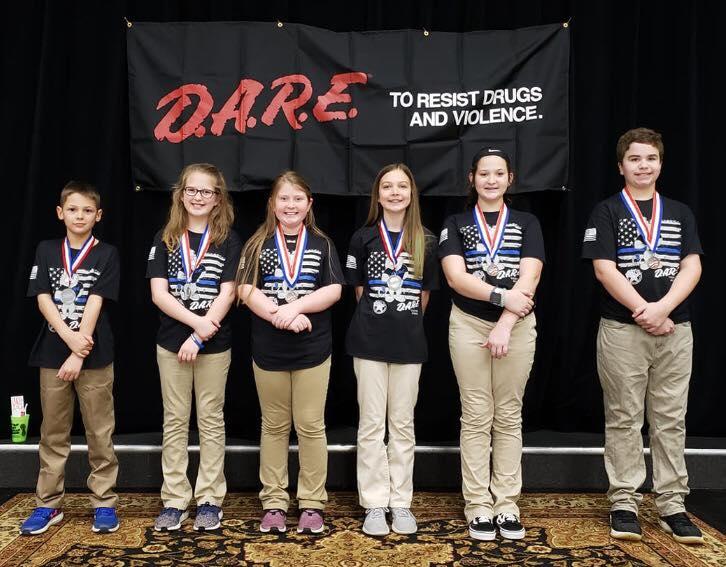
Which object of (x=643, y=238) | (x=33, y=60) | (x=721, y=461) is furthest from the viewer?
(x=33, y=60)

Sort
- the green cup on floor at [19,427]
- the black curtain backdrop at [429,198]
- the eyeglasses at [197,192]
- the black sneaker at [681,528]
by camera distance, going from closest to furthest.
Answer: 1. the black sneaker at [681,528]
2. the eyeglasses at [197,192]
3. the green cup on floor at [19,427]
4. the black curtain backdrop at [429,198]

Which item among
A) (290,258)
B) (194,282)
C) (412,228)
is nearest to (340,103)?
(412,228)

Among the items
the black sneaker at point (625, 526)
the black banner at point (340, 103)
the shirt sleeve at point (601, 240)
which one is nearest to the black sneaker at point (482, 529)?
the black sneaker at point (625, 526)

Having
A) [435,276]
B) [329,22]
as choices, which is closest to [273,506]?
[435,276]

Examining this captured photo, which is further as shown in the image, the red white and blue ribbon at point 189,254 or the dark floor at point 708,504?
the dark floor at point 708,504

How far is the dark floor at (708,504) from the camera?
2.97 metres

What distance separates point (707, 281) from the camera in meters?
3.75

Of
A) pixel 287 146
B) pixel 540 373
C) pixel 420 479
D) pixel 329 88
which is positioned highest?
pixel 329 88

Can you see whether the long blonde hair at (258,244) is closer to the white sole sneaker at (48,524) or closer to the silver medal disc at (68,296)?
the silver medal disc at (68,296)

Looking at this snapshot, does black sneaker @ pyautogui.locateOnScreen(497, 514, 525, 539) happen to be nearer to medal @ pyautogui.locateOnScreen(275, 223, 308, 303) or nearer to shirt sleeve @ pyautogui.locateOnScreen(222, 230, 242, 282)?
medal @ pyautogui.locateOnScreen(275, 223, 308, 303)

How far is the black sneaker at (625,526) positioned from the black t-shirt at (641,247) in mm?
805

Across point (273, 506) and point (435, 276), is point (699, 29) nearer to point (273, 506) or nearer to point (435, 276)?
point (435, 276)

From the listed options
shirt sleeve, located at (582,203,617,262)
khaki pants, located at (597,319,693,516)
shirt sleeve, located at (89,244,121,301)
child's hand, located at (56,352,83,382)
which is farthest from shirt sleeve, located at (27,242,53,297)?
khaki pants, located at (597,319,693,516)

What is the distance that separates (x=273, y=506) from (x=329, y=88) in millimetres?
2123
